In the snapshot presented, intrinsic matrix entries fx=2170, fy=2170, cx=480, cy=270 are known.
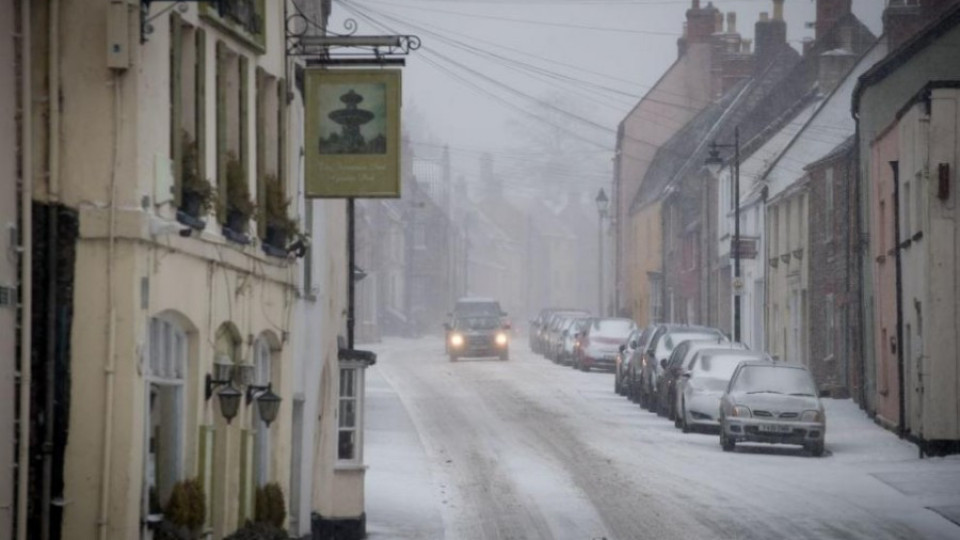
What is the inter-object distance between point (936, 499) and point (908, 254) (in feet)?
32.4

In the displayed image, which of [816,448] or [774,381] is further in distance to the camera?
Answer: [774,381]

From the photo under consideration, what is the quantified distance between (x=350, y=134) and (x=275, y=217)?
46.0 inches

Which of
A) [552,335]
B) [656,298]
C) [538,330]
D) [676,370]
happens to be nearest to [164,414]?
[676,370]

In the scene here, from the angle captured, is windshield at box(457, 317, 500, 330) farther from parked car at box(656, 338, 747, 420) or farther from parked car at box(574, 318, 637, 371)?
parked car at box(656, 338, 747, 420)

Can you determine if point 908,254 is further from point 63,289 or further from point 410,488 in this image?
point 63,289

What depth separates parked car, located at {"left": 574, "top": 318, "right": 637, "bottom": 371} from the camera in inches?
2451

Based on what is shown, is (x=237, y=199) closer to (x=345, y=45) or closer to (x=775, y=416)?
(x=345, y=45)

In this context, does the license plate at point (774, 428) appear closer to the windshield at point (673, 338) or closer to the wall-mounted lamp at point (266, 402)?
the windshield at point (673, 338)

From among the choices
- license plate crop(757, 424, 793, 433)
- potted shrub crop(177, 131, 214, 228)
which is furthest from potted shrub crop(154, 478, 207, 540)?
license plate crop(757, 424, 793, 433)

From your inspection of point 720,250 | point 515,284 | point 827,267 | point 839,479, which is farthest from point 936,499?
point 515,284

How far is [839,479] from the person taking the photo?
32.2 m

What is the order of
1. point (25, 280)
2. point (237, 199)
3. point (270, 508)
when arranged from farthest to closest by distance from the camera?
point (270, 508)
point (237, 199)
point (25, 280)

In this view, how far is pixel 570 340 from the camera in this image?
6725 cm

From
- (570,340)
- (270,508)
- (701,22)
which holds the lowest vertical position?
(270,508)
